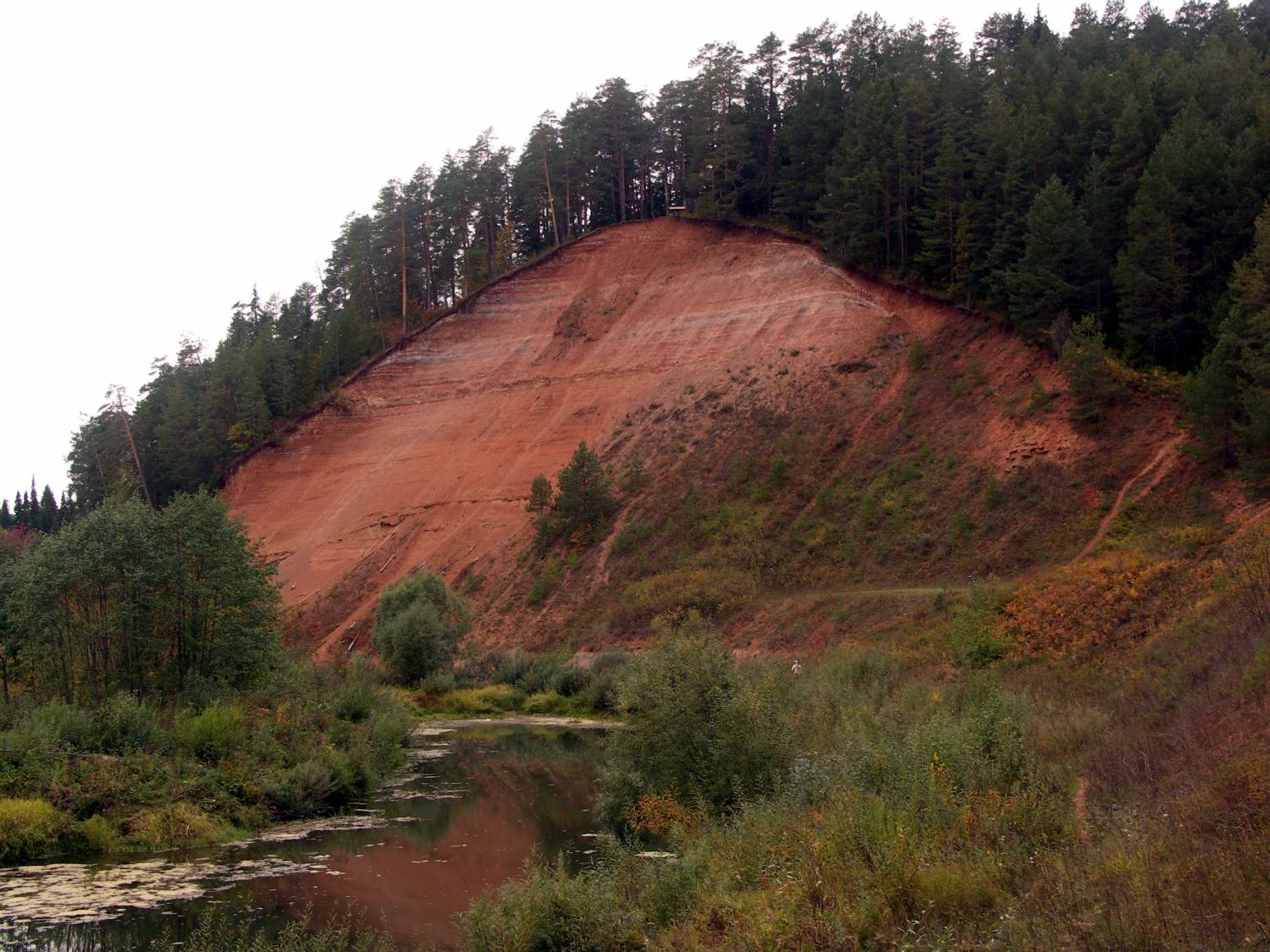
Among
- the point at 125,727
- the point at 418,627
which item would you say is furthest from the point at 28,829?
the point at 418,627

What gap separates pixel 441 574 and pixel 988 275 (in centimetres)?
3038

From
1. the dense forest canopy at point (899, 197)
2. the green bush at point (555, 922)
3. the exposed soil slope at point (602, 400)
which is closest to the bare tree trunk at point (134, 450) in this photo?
the dense forest canopy at point (899, 197)

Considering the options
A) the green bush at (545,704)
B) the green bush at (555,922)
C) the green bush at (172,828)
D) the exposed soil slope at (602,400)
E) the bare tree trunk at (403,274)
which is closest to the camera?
the green bush at (555,922)

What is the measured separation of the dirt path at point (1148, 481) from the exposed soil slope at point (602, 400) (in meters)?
2.38

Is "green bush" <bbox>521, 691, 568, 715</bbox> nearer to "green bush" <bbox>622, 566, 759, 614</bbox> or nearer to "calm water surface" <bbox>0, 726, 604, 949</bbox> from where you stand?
"green bush" <bbox>622, 566, 759, 614</bbox>

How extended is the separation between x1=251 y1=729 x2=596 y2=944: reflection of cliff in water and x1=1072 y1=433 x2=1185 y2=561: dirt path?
1802 cm

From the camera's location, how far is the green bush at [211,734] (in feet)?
71.4

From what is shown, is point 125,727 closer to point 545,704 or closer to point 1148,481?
point 545,704

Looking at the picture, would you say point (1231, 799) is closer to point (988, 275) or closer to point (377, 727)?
point (377, 727)

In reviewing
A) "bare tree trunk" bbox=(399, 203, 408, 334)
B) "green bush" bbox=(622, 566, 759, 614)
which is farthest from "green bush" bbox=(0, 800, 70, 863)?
"bare tree trunk" bbox=(399, 203, 408, 334)

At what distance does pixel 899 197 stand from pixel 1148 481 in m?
22.5

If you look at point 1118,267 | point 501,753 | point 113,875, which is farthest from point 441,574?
point 113,875

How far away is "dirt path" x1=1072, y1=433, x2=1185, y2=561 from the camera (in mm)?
33875

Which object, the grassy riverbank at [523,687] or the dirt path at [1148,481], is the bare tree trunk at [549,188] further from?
the dirt path at [1148,481]
